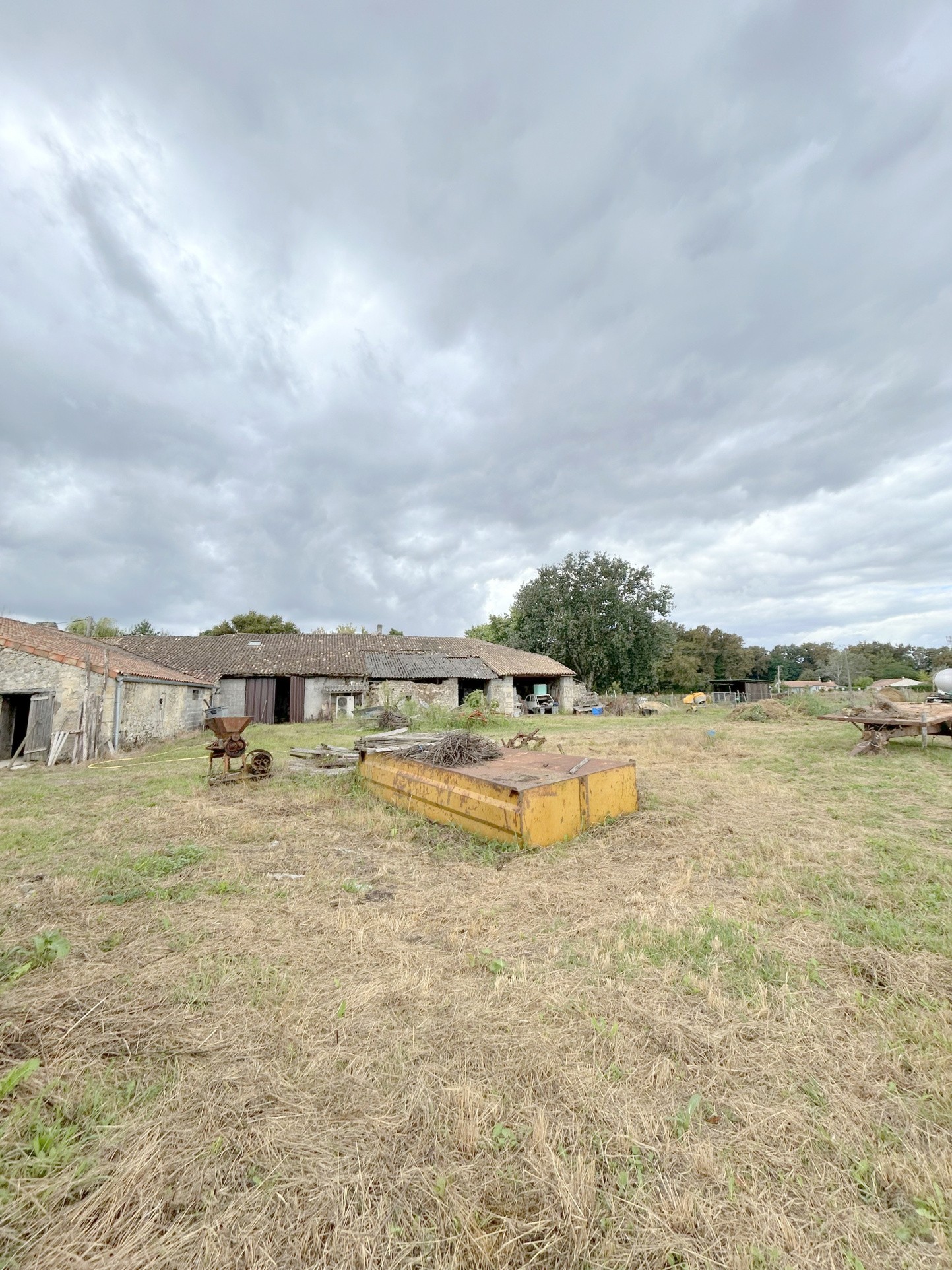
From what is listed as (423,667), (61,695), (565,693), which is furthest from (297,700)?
(565,693)

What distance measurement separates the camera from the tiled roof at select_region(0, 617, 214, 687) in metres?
14.2

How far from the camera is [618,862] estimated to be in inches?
208

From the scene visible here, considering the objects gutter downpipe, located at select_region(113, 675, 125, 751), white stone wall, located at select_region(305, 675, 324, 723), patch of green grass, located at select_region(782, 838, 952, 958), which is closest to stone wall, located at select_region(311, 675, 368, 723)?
white stone wall, located at select_region(305, 675, 324, 723)

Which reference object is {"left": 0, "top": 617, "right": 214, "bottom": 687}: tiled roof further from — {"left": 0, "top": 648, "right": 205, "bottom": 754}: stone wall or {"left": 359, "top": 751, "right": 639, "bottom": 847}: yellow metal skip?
{"left": 359, "top": 751, "right": 639, "bottom": 847}: yellow metal skip

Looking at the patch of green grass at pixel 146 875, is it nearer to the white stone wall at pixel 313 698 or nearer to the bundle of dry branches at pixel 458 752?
the bundle of dry branches at pixel 458 752

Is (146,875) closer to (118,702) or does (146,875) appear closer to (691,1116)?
(691,1116)

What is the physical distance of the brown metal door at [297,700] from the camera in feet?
87.0

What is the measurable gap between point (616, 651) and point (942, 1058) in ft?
129

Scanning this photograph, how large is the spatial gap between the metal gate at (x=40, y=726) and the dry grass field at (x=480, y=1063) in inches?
420

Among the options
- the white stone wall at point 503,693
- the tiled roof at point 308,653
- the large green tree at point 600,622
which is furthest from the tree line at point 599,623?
the white stone wall at point 503,693

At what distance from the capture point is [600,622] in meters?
40.7

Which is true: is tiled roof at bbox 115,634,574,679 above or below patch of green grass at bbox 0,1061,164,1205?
above

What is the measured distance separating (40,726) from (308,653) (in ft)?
52.1

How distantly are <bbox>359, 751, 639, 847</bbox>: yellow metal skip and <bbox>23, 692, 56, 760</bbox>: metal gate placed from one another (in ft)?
37.3
